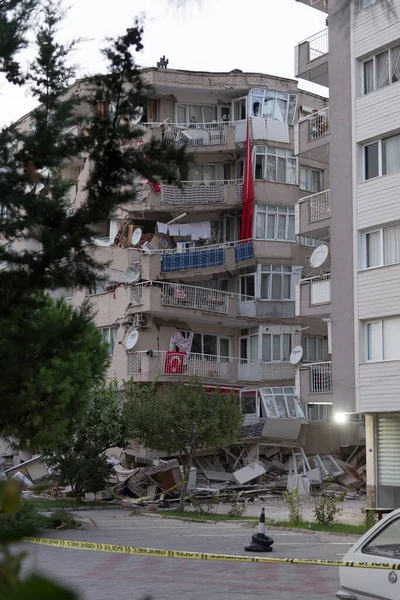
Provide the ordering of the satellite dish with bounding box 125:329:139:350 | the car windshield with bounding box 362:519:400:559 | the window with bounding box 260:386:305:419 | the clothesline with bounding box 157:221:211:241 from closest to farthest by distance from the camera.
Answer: the car windshield with bounding box 362:519:400:559
the satellite dish with bounding box 125:329:139:350
the window with bounding box 260:386:305:419
the clothesline with bounding box 157:221:211:241

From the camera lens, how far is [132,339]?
1567 inches

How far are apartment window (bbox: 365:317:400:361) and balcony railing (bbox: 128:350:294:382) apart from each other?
13.6 metres

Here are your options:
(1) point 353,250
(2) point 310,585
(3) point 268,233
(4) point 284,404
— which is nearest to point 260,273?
(3) point 268,233

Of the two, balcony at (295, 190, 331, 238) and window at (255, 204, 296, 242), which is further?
window at (255, 204, 296, 242)

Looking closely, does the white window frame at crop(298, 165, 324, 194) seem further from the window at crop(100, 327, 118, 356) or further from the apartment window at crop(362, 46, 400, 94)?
the apartment window at crop(362, 46, 400, 94)

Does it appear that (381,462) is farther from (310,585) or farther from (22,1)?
(22,1)

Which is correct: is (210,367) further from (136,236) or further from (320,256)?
(320,256)

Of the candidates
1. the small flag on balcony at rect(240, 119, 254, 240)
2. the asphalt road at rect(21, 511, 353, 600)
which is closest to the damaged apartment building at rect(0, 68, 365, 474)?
the small flag on balcony at rect(240, 119, 254, 240)

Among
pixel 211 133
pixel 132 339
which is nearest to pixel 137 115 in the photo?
pixel 132 339

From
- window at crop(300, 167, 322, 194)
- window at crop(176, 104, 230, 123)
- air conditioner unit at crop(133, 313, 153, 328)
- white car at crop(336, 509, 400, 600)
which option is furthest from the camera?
window at crop(176, 104, 230, 123)

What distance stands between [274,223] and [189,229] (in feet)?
13.1

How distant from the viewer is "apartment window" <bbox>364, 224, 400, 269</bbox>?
27.1 metres

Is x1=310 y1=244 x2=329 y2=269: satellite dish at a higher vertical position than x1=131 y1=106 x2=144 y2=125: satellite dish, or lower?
higher

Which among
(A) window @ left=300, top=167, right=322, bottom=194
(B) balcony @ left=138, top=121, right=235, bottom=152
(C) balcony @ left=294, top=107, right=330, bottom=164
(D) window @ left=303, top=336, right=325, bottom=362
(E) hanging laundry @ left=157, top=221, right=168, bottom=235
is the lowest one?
(D) window @ left=303, top=336, right=325, bottom=362
